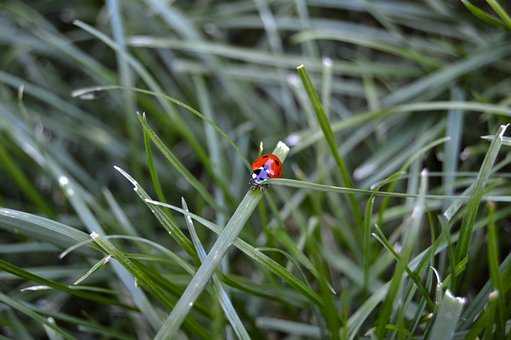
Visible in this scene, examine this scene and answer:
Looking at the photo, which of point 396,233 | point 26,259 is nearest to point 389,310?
point 396,233

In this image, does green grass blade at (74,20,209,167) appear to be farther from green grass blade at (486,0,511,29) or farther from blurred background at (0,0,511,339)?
green grass blade at (486,0,511,29)

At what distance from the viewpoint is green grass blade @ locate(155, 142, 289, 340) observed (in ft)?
1.63

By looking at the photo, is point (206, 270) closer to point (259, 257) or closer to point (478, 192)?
point (259, 257)

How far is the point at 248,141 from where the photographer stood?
0.90m

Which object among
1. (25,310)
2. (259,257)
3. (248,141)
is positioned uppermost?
(248,141)

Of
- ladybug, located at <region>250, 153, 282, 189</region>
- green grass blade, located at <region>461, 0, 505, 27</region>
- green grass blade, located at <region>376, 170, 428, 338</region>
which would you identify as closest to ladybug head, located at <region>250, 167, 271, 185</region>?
ladybug, located at <region>250, 153, 282, 189</region>

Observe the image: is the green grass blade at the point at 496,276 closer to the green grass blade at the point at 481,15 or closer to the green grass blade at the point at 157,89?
the green grass blade at the point at 481,15

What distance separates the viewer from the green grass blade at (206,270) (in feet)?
1.63

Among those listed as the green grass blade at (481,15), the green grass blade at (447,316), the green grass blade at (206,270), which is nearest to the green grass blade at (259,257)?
the green grass blade at (206,270)

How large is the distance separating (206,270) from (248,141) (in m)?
0.40

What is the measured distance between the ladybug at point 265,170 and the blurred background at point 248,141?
2.8 inches

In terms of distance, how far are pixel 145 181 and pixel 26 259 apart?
188 mm

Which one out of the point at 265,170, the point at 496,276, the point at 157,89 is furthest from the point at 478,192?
the point at 157,89

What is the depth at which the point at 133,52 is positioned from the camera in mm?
967
